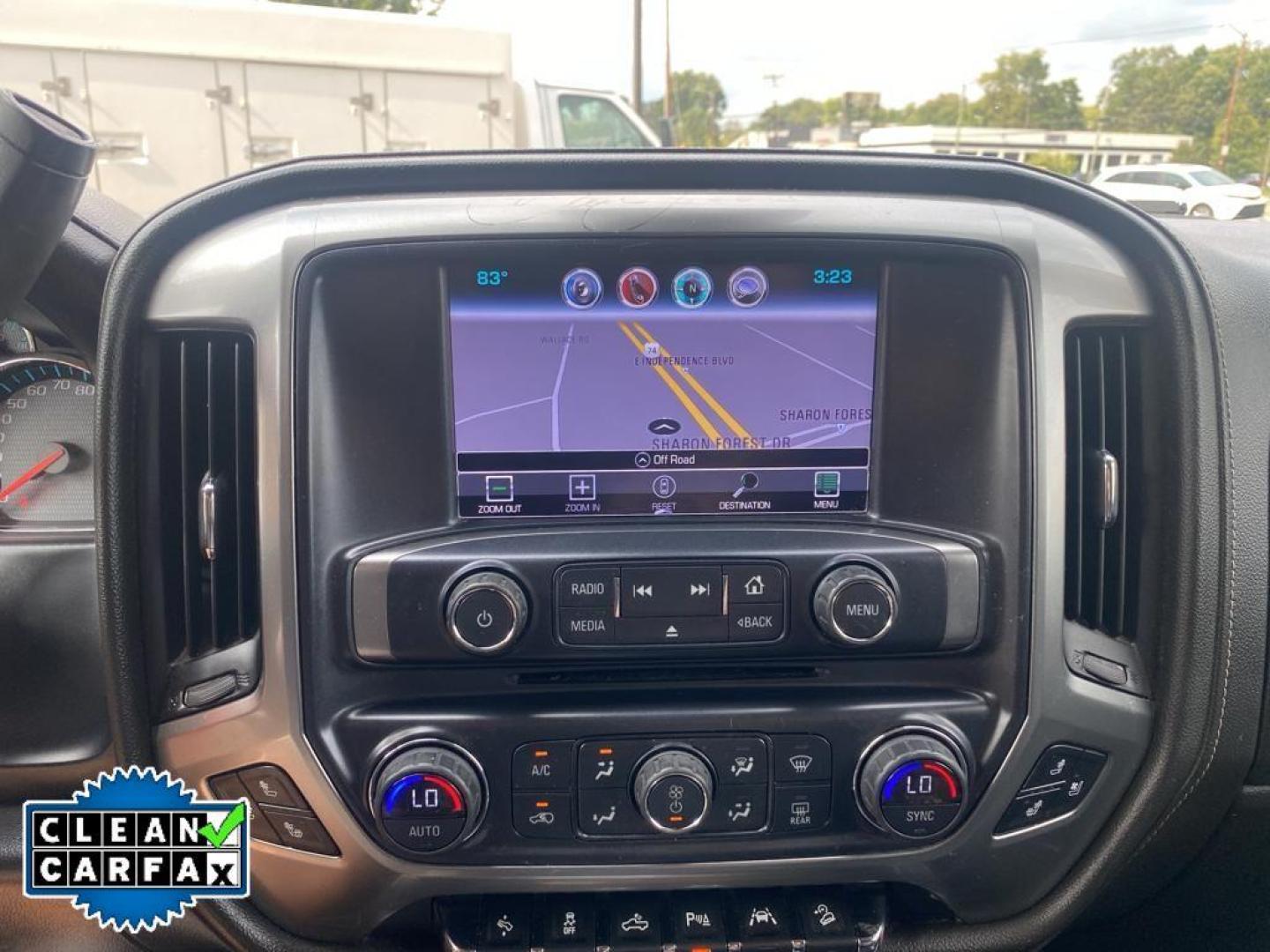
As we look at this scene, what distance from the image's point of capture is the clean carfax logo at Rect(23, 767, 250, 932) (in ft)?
5.33

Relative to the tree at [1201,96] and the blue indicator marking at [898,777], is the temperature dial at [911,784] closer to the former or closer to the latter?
the blue indicator marking at [898,777]

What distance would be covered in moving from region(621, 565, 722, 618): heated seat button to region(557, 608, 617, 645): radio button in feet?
0.10

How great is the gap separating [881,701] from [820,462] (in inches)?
15.2

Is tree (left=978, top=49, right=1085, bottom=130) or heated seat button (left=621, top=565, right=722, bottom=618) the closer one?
heated seat button (left=621, top=565, right=722, bottom=618)

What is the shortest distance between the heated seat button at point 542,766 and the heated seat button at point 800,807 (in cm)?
33

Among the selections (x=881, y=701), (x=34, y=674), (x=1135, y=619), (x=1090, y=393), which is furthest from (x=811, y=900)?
(x=34, y=674)

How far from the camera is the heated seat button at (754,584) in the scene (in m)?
1.57

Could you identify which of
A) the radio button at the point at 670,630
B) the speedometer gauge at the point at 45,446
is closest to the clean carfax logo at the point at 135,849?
the speedometer gauge at the point at 45,446

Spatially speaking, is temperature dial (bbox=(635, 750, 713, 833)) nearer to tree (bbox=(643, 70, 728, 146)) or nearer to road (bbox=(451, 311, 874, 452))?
road (bbox=(451, 311, 874, 452))

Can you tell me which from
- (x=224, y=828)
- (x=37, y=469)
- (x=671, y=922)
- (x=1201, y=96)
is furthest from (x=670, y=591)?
(x=1201, y=96)

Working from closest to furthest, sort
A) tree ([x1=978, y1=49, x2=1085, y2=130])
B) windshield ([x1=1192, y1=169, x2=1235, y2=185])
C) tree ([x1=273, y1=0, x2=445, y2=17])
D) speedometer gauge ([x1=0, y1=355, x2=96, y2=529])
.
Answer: speedometer gauge ([x1=0, y1=355, x2=96, y2=529]) < windshield ([x1=1192, y1=169, x2=1235, y2=185]) < tree ([x1=978, y1=49, x2=1085, y2=130]) < tree ([x1=273, y1=0, x2=445, y2=17])

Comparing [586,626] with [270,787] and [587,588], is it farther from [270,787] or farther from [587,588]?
[270,787]

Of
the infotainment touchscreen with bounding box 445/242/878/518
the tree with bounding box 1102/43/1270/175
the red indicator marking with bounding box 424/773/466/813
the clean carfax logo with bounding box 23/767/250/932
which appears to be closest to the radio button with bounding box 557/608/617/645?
the infotainment touchscreen with bounding box 445/242/878/518

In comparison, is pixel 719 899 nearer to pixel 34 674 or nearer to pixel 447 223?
pixel 447 223
